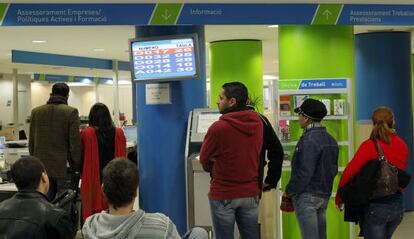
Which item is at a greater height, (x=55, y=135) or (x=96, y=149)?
(x=55, y=135)

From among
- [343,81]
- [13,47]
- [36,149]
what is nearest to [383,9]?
[343,81]

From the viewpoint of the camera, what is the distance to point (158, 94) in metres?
5.72

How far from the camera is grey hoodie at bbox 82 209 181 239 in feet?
7.32

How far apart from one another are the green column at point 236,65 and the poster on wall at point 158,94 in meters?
3.98

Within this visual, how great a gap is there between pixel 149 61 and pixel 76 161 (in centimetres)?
126

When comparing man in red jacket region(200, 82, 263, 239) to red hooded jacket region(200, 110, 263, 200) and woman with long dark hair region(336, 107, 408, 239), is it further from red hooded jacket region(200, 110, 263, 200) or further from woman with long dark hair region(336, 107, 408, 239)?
woman with long dark hair region(336, 107, 408, 239)

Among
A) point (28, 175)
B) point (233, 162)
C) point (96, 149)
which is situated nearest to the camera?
point (28, 175)

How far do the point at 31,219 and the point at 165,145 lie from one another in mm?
3209

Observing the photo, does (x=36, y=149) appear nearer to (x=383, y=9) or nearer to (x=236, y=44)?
(x=383, y=9)

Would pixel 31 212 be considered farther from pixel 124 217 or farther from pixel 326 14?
pixel 326 14

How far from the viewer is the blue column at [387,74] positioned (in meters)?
7.95

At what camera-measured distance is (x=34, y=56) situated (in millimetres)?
11711

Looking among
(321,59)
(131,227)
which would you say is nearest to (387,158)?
(321,59)

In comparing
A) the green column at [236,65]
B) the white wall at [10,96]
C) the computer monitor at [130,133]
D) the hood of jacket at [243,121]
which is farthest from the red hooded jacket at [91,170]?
the white wall at [10,96]
